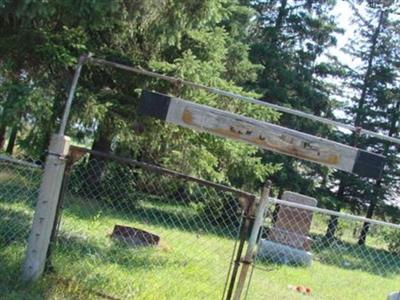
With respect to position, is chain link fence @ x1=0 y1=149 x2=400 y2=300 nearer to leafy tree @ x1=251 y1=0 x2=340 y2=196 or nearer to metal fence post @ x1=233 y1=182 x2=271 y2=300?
metal fence post @ x1=233 y1=182 x2=271 y2=300

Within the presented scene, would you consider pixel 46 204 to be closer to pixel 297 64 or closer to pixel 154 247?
pixel 154 247

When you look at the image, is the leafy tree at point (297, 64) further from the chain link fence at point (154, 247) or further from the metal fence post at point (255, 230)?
the metal fence post at point (255, 230)

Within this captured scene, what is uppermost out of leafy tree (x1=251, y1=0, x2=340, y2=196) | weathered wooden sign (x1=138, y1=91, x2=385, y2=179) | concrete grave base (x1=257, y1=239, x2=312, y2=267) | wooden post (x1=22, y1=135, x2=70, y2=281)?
leafy tree (x1=251, y1=0, x2=340, y2=196)

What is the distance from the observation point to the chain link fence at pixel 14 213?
18.1ft

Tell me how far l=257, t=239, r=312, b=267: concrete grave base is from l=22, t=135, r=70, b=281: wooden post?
6.64 metres

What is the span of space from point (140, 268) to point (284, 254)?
486 centimetres

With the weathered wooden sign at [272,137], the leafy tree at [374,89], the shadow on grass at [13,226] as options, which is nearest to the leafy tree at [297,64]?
the leafy tree at [374,89]

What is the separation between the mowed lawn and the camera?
534 cm

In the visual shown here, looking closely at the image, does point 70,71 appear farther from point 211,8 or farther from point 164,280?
point 164,280

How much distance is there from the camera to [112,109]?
10.3m

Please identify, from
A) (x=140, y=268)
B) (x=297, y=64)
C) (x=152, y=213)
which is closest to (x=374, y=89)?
(x=297, y=64)

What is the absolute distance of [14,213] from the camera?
27.7 feet

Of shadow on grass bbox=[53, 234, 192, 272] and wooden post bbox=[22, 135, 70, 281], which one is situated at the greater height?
wooden post bbox=[22, 135, 70, 281]

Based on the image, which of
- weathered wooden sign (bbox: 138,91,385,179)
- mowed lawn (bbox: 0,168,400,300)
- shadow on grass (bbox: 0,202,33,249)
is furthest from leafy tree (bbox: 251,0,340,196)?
weathered wooden sign (bbox: 138,91,385,179)
